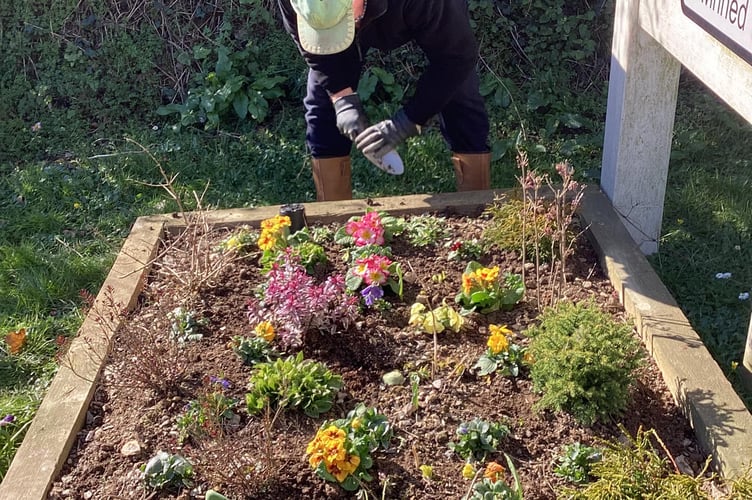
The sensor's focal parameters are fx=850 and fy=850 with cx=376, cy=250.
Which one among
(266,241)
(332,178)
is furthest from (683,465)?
(332,178)

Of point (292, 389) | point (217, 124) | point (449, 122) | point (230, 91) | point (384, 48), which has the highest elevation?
point (384, 48)

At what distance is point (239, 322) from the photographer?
3021 mm

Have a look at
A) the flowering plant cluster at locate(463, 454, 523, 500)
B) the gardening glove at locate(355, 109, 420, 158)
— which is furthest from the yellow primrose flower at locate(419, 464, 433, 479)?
the gardening glove at locate(355, 109, 420, 158)

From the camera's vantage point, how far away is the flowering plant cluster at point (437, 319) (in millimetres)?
2865

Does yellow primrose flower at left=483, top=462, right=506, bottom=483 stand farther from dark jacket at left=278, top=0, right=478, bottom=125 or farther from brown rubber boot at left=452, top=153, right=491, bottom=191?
brown rubber boot at left=452, top=153, right=491, bottom=191

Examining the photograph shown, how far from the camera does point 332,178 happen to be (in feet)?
13.0

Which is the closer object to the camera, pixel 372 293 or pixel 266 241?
pixel 372 293

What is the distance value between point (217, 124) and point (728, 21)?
3.37 m

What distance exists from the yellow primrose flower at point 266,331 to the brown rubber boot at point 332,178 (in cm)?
130

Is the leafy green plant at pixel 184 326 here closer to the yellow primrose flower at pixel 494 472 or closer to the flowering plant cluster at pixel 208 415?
the flowering plant cluster at pixel 208 415

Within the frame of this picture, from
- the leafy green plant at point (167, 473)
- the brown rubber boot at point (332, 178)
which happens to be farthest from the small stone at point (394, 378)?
the brown rubber boot at point (332, 178)

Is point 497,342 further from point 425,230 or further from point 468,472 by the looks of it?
point 425,230

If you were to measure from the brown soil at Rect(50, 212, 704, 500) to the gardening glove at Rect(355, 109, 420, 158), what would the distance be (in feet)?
1.79

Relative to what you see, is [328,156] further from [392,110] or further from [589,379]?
[589,379]
